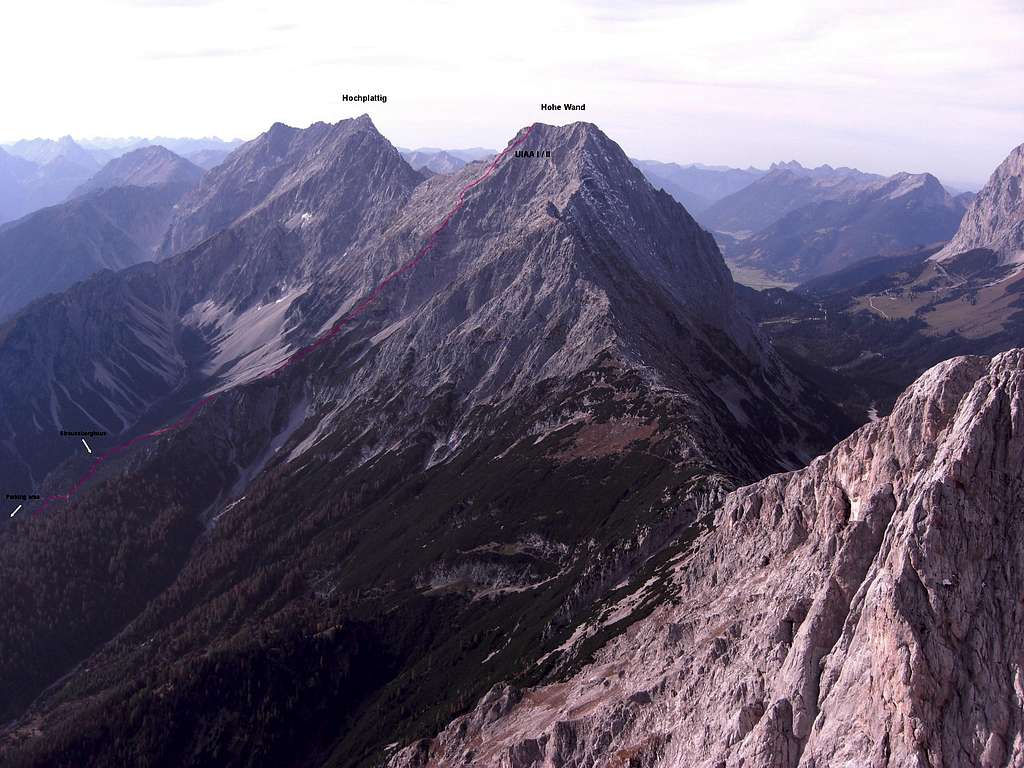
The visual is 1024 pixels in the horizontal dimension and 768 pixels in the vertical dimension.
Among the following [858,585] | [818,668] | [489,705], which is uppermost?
[858,585]

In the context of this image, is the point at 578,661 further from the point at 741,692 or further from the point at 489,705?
the point at 741,692

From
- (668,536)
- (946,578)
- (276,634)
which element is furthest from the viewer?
(276,634)

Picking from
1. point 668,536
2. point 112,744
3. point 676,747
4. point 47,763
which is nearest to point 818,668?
point 676,747

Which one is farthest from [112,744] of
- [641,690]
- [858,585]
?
[858,585]

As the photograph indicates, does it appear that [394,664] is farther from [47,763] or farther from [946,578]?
[946,578]

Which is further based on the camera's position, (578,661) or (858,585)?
(578,661)

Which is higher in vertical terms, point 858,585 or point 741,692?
point 858,585

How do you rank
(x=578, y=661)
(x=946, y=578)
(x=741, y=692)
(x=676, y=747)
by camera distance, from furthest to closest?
1. (x=578, y=661)
2. (x=676, y=747)
3. (x=741, y=692)
4. (x=946, y=578)
